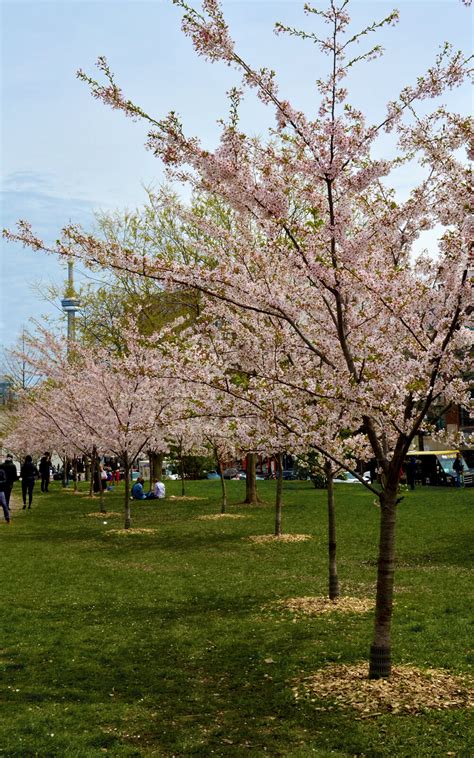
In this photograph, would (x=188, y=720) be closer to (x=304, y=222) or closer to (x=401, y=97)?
(x=304, y=222)

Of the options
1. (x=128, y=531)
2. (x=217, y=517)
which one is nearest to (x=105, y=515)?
(x=217, y=517)

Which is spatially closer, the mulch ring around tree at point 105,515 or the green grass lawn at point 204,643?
the green grass lawn at point 204,643

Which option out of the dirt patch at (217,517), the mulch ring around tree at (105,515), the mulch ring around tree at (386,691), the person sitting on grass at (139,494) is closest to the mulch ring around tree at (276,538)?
the dirt patch at (217,517)

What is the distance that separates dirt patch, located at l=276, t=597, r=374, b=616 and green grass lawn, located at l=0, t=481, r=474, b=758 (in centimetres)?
32

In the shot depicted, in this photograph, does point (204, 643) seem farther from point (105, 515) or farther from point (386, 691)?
point (105, 515)

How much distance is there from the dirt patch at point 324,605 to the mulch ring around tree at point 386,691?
2956 mm

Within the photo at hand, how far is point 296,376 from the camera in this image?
7.81 m

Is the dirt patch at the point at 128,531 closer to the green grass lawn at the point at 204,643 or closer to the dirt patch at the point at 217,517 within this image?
the green grass lawn at the point at 204,643

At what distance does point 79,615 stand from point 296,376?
542cm

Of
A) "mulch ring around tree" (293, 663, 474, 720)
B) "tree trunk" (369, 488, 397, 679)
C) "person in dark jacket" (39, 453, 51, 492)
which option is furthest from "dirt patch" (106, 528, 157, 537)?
"person in dark jacket" (39, 453, 51, 492)

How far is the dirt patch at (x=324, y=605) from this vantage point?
36.4 ft

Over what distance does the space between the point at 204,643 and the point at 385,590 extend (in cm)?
302

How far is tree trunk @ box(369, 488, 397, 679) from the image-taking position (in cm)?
744

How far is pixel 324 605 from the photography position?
449 inches
